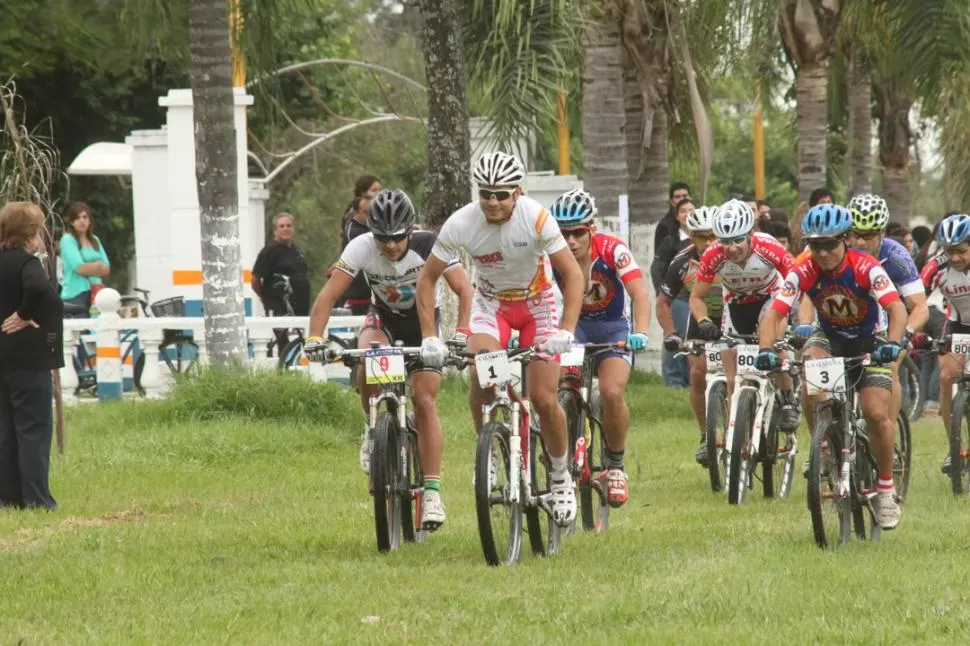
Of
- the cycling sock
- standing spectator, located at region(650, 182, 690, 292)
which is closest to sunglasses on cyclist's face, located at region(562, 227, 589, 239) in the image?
the cycling sock

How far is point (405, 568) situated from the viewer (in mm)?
10141

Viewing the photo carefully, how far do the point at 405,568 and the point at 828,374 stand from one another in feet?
8.23

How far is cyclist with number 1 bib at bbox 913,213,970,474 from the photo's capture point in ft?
46.0

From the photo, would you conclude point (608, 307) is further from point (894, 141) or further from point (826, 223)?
point (894, 141)

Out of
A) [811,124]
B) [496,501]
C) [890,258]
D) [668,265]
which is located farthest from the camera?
[811,124]

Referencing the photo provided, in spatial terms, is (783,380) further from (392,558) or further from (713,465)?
(392,558)

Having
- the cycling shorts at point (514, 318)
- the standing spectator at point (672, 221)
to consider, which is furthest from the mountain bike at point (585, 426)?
the standing spectator at point (672, 221)

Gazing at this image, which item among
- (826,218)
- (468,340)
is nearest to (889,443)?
(826,218)

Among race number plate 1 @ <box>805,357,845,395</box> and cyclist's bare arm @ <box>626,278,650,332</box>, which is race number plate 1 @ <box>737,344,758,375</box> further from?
race number plate 1 @ <box>805,357,845,395</box>

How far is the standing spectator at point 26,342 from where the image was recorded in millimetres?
12570

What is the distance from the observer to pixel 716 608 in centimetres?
877

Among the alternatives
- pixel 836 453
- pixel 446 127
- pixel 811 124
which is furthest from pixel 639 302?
pixel 811 124

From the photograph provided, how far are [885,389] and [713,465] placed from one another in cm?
301

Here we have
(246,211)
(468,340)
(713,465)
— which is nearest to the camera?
(468,340)
